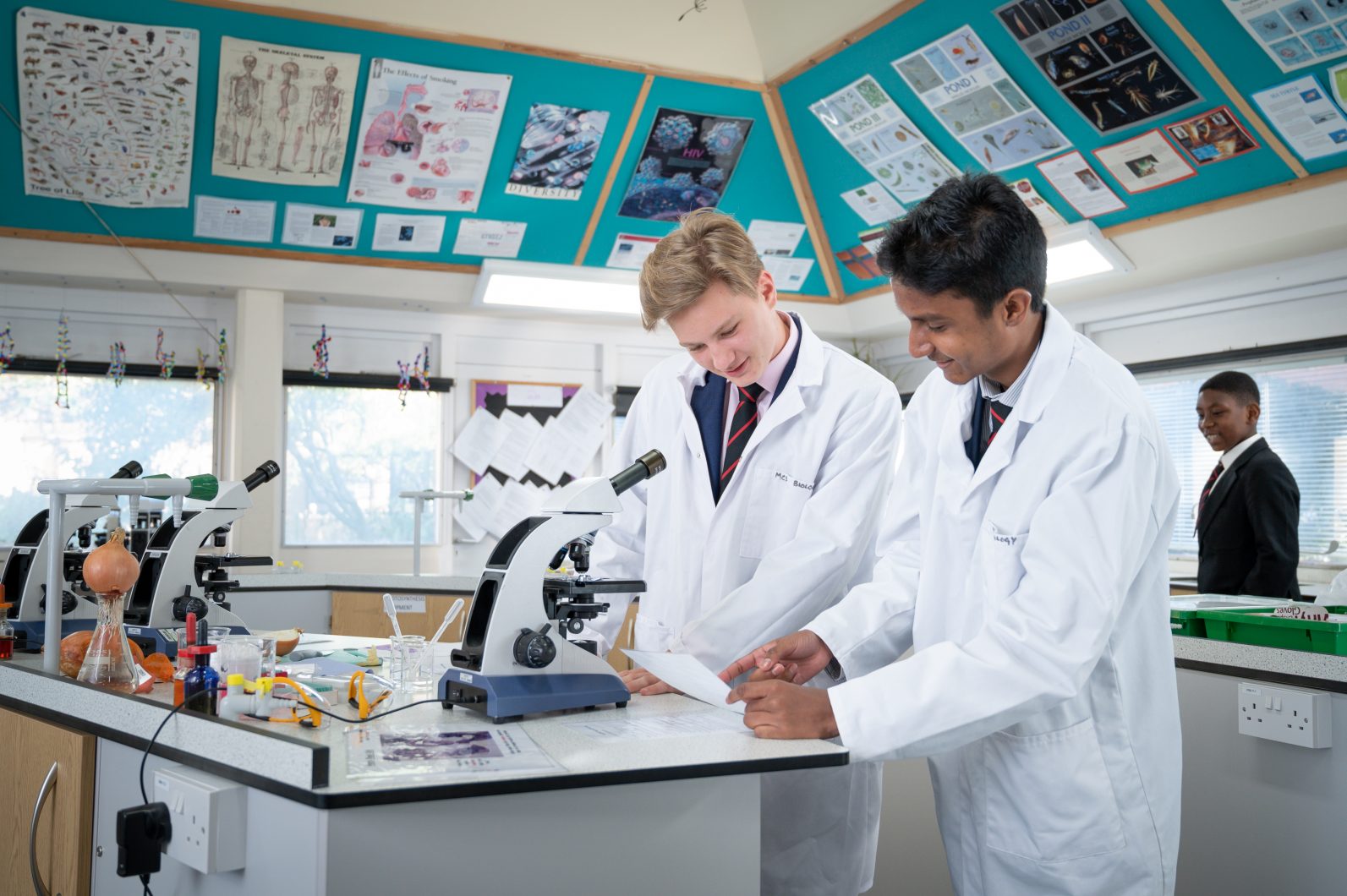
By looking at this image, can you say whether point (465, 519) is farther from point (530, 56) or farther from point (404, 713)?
point (404, 713)

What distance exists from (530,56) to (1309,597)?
3863mm

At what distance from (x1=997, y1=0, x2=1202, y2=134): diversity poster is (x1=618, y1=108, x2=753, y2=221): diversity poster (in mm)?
1500

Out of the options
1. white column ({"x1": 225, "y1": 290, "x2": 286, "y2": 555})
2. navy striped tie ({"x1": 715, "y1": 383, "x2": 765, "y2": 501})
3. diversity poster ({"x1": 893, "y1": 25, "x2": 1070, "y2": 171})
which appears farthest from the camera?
Answer: white column ({"x1": 225, "y1": 290, "x2": 286, "y2": 555})

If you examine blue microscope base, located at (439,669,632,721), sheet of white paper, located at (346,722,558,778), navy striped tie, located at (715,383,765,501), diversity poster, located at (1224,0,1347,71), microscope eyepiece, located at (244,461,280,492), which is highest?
diversity poster, located at (1224,0,1347,71)

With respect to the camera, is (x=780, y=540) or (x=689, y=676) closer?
(x=689, y=676)

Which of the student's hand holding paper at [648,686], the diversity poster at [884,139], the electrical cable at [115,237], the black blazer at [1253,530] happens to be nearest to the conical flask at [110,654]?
the student's hand holding paper at [648,686]

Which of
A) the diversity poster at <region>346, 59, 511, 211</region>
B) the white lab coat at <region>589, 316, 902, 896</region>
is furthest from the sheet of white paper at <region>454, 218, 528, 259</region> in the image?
the white lab coat at <region>589, 316, 902, 896</region>

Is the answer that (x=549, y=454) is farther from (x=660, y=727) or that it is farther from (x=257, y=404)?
(x=660, y=727)

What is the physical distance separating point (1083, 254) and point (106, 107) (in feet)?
13.6

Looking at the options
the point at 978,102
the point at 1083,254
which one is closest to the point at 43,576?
the point at 978,102

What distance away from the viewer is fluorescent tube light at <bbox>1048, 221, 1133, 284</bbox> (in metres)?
4.53

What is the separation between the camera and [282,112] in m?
4.43

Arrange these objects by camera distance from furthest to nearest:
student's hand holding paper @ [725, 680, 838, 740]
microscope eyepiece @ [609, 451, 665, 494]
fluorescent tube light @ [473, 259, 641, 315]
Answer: fluorescent tube light @ [473, 259, 641, 315], microscope eyepiece @ [609, 451, 665, 494], student's hand holding paper @ [725, 680, 838, 740]

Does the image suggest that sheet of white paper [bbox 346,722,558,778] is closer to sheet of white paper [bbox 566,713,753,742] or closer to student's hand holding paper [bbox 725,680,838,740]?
sheet of white paper [bbox 566,713,753,742]
